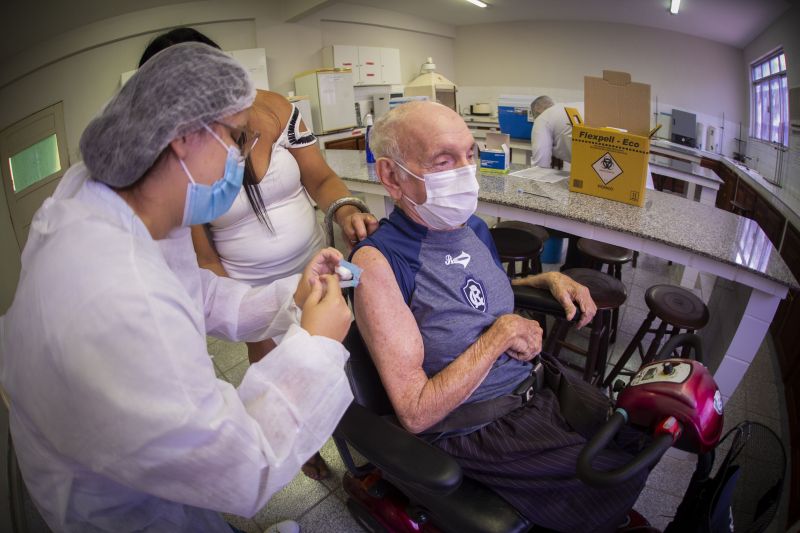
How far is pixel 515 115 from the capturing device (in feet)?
12.7

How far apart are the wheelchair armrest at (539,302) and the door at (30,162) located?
4.36 feet

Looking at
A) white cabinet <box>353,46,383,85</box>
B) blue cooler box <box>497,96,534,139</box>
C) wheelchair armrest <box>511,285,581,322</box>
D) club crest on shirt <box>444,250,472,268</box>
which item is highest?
white cabinet <box>353,46,383,85</box>

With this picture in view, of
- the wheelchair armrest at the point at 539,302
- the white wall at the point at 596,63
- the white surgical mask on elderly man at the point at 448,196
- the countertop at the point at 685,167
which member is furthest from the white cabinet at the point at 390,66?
the wheelchair armrest at the point at 539,302

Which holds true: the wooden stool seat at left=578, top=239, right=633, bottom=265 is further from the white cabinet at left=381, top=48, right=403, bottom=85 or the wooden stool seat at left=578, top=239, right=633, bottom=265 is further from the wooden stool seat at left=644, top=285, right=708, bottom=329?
the white cabinet at left=381, top=48, right=403, bottom=85

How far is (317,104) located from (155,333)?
13.5 feet

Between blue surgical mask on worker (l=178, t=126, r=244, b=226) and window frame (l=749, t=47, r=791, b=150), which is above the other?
window frame (l=749, t=47, r=791, b=150)

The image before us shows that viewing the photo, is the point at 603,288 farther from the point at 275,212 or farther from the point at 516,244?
the point at 275,212

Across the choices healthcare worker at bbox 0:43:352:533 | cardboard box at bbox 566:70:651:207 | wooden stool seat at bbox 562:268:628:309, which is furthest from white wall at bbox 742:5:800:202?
healthcare worker at bbox 0:43:352:533

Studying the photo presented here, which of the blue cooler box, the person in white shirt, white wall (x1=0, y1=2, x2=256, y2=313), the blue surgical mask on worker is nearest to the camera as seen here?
the blue surgical mask on worker

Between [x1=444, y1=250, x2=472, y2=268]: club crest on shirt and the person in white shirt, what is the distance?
2010mm

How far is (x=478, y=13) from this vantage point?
2.84m

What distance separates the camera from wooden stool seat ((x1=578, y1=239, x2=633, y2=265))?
80.4 inches

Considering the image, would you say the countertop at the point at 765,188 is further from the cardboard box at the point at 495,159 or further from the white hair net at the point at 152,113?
the white hair net at the point at 152,113

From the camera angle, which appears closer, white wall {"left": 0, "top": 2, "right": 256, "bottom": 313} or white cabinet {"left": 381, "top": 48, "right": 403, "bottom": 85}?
white wall {"left": 0, "top": 2, "right": 256, "bottom": 313}
